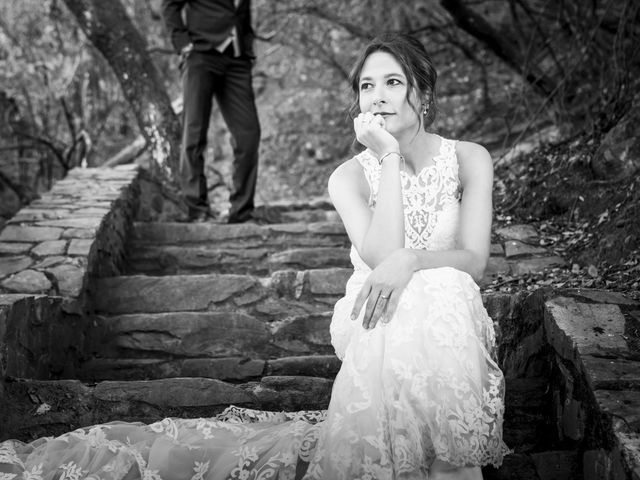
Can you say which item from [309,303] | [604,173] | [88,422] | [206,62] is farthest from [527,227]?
[88,422]

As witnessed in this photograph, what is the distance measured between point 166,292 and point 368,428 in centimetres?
205

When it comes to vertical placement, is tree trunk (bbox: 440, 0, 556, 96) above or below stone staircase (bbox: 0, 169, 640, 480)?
above

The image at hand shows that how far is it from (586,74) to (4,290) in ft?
17.0

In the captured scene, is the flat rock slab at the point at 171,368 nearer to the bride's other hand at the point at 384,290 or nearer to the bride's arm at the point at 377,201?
the bride's arm at the point at 377,201

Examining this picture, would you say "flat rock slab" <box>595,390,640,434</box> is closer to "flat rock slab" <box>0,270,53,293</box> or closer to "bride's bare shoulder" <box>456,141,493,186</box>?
"bride's bare shoulder" <box>456,141,493,186</box>

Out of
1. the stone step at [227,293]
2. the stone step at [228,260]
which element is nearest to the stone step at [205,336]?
the stone step at [227,293]

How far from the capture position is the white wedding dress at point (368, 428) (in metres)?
1.87

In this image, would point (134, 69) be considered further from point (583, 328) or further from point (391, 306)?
point (583, 328)

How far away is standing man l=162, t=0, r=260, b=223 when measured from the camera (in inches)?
→ 198

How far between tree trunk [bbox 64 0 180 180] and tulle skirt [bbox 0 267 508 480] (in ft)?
14.6

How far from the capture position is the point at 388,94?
2.49m

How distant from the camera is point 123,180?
16.1 ft

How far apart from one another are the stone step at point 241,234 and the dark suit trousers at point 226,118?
412 mm

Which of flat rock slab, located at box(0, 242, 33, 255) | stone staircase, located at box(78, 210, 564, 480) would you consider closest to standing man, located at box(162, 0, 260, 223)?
stone staircase, located at box(78, 210, 564, 480)
